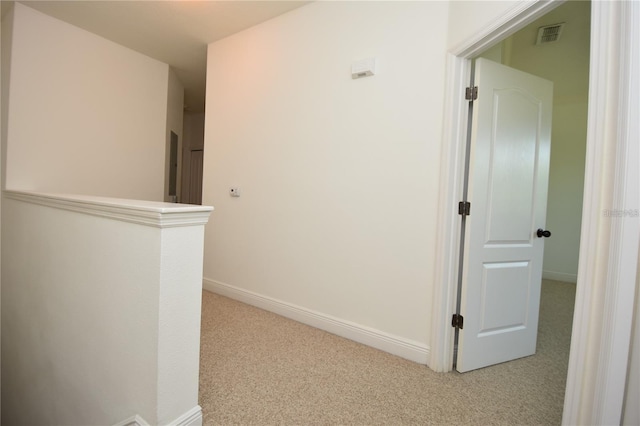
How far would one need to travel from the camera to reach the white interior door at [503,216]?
192 cm

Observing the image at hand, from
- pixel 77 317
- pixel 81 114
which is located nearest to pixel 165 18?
pixel 81 114

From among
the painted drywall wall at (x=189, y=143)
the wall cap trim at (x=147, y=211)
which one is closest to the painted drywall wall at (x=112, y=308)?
the wall cap trim at (x=147, y=211)

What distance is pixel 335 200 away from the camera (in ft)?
8.04

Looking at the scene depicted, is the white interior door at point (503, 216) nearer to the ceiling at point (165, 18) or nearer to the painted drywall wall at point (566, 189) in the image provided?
the ceiling at point (165, 18)

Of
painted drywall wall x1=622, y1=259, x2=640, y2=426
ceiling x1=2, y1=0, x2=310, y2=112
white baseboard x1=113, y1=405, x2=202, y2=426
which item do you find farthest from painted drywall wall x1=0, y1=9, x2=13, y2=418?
painted drywall wall x1=622, y1=259, x2=640, y2=426

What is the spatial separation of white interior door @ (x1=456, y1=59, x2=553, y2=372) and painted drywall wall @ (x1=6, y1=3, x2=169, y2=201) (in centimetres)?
383

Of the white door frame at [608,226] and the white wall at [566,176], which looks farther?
the white wall at [566,176]

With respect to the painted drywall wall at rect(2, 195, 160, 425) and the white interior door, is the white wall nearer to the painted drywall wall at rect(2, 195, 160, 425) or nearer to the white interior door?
the white interior door

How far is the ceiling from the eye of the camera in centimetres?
272

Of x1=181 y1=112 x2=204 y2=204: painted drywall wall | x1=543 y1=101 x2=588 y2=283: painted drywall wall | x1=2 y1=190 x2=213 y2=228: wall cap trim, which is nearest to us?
x1=2 y1=190 x2=213 y2=228: wall cap trim

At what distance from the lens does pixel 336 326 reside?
7.97 feet

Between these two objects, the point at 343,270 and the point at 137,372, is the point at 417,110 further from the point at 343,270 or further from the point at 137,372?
the point at 137,372

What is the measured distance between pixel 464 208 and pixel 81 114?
393 cm

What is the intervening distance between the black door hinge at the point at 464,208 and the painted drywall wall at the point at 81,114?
3.79m
